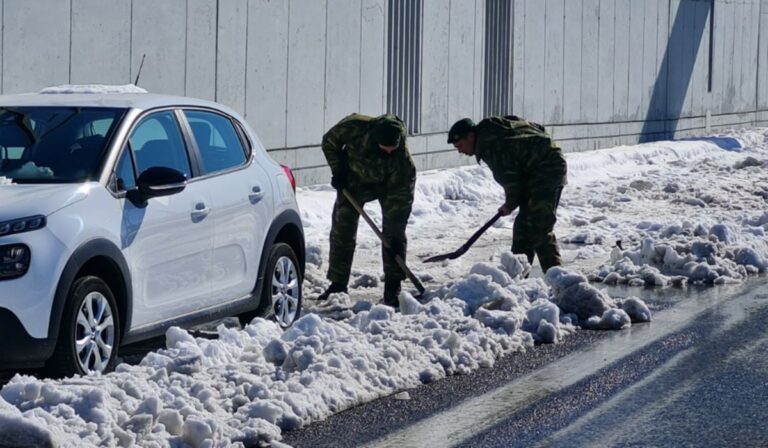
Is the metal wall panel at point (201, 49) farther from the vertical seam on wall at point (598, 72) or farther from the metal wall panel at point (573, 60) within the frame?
the vertical seam on wall at point (598, 72)

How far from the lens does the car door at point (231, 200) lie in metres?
8.97

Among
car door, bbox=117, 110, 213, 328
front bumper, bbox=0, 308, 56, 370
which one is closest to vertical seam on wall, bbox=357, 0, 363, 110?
car door, bbox=117, 110, 213, 328

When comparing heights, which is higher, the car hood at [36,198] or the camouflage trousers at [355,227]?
the car hood at [36,198]

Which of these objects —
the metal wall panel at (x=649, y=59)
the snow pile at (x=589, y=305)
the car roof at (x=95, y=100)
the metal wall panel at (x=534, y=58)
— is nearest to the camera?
the car roof at (x=95, y=100)

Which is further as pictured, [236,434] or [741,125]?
[741,125]

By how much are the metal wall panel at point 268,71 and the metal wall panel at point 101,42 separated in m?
2.25

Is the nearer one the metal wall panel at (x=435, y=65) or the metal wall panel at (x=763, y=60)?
the metal wall panel at (x=435, y=65)

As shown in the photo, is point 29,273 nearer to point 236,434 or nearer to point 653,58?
point 236,434

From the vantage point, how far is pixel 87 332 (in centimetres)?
768

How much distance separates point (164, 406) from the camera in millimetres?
6809

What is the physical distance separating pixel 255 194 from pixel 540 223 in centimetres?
346

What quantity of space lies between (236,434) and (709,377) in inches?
118

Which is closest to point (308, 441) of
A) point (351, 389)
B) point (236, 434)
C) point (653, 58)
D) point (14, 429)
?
point (236, 434)

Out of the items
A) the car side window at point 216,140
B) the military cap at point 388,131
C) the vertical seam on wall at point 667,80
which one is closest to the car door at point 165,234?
the car side window at point 216,140
